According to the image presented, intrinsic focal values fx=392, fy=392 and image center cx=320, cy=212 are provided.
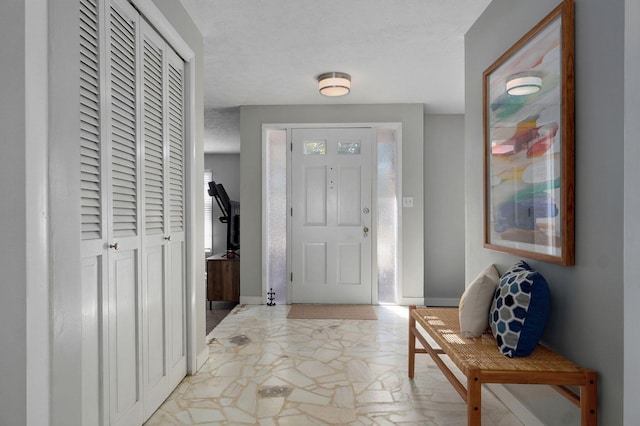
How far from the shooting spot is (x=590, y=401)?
143 centimetres

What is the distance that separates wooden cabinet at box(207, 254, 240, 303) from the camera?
496 cm

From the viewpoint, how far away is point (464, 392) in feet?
5.69

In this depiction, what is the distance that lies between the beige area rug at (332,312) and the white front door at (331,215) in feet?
0.52

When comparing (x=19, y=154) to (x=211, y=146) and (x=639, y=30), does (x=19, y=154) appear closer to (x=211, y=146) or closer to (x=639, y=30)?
(x=639, y=30)

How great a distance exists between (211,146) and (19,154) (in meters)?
6.42

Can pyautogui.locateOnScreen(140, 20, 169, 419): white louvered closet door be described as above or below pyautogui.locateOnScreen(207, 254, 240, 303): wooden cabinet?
above

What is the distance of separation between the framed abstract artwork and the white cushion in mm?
224

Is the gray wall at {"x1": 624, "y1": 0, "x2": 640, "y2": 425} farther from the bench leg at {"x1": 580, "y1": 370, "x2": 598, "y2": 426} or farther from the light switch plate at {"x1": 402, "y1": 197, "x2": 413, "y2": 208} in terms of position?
the light switch plate at {"x1": 402, "y1": 197, "x2": 413, "y2": 208}

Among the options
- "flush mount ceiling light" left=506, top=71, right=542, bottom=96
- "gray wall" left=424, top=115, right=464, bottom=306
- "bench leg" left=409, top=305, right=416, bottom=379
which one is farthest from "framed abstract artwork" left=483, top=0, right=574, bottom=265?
"gray wall" left=424, top=115, right=464, bottom=306

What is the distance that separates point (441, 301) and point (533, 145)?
3.46 meters

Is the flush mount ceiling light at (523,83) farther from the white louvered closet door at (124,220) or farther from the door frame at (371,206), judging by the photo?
the door frame at (371,206)

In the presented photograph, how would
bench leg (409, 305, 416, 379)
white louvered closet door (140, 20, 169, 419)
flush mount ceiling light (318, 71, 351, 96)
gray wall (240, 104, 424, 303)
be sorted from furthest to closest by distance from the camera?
gray wall (240, 104, 424, 303) → flush mount ceiling light (318, 71, 351, 96) → bench leg (409, 305, 416, 379) → white louvered closet door (140, 20, 169, 419)

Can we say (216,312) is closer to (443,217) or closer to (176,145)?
(176,145)

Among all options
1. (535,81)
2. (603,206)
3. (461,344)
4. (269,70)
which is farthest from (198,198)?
(603,206)
